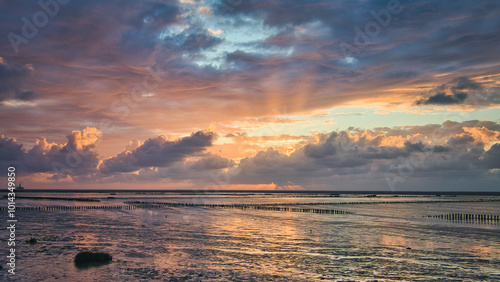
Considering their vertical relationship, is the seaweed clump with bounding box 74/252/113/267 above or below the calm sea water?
above

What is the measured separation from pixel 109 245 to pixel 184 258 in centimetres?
1277

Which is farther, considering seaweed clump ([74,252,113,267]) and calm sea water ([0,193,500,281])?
seaweed clump ([74,252,113,267])

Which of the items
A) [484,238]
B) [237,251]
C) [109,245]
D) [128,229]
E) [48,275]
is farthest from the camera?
[128,229]

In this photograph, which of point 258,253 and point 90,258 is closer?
point 90,258

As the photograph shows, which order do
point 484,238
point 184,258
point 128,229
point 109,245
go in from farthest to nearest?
point 128,229 → point 484,238 → point 109,245 → point 184,258

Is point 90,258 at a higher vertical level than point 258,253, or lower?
higher

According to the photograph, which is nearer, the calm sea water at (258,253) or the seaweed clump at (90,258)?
the calm sea water at (258,253)

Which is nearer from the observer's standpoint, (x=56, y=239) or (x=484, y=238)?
(x=56, y=239)

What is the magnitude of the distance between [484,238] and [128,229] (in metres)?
56.2

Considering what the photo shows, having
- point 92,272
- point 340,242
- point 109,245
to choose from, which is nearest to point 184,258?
point 92,272

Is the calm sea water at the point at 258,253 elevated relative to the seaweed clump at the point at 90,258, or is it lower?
lower

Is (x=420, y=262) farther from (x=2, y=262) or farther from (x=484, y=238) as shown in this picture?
(x=2, y=262)

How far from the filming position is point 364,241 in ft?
173

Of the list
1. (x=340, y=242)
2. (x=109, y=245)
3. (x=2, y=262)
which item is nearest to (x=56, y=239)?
(x=109, y=245)
